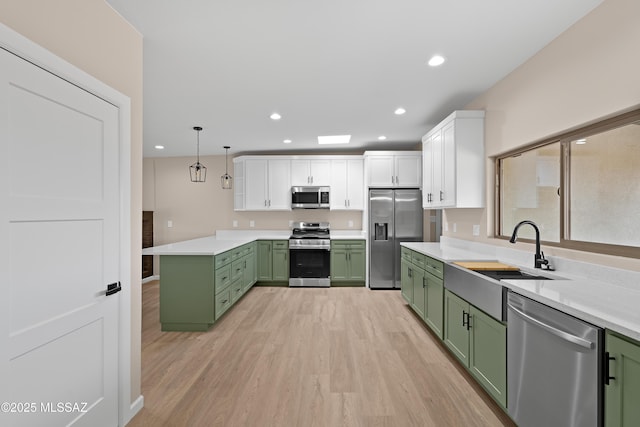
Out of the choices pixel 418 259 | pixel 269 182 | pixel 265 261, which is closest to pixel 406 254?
pixel 418 259

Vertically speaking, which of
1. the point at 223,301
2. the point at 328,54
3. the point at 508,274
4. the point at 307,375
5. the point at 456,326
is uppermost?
the point at 328,54

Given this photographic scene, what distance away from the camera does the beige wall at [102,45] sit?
4.12 ft

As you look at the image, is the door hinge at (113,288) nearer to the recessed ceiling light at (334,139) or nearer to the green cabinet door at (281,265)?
the green cabinet door at (281,265)

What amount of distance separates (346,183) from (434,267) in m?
2.92

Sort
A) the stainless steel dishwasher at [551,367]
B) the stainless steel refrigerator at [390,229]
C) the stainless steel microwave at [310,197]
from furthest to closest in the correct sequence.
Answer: the stainless steel microwave at [310,197] < the stainless steel refrigerator at [390,229] < the stainless steel dishwasher at [551,367]

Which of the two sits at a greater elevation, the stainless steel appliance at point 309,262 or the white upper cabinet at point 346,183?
the white upper cabinet at point 346,183

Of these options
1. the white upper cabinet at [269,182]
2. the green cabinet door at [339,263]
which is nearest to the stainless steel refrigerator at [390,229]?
the green cabinet door at [339,263]

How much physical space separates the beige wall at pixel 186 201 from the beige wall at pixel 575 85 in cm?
459

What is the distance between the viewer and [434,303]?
2.96 m

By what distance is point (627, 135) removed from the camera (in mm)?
1743

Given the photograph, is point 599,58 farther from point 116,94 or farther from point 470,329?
point 116,94

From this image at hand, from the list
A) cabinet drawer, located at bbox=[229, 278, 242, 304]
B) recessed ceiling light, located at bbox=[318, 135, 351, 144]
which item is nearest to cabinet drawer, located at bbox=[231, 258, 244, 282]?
cabinet drawer, located at bbox=[229, 278, 242, 304]

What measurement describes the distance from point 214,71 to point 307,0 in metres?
1.22

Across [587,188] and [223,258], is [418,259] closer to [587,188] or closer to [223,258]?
[587,188]
